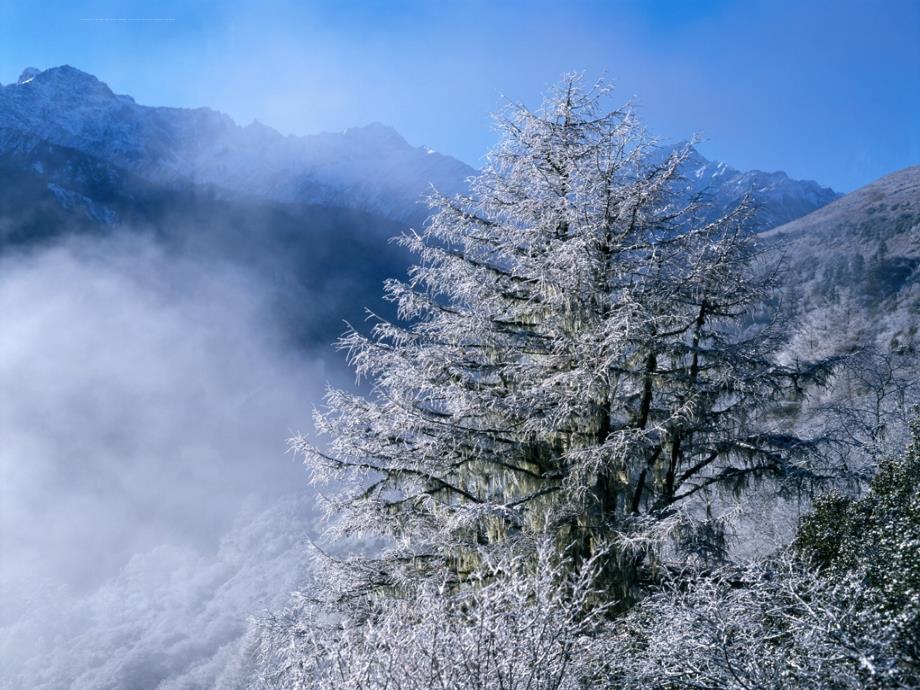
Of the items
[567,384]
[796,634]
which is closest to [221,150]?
[567,384]

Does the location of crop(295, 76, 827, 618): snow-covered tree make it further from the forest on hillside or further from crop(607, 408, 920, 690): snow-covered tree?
crop(607, 408, 920, 690): snow-covered tree

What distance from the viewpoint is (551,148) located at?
794 cm

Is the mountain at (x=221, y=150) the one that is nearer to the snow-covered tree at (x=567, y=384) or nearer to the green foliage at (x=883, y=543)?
the snow-covered tree at (x=567, y=384)

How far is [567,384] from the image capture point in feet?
21.3

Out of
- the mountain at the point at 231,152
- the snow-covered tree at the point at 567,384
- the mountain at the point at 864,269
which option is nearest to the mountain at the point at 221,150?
the mountain at the point at 231,152

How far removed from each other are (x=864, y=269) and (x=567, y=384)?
63.7 meters

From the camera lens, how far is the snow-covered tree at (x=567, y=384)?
21.5 ft

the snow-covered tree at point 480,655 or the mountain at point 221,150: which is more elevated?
the mountain at point 221,150

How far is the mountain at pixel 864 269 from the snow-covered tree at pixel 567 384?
3620 cm

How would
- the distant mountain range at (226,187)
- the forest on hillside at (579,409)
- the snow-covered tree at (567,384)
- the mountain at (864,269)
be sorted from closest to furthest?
the forest on hillside at (579,409)
the snow-covered tree at (567,384)
the mountain at (864,269)
the distant mountain range at (226,187)

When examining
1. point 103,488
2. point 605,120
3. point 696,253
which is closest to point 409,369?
point 696,253

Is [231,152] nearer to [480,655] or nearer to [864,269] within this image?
[864,269]

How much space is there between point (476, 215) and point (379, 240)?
326 ft

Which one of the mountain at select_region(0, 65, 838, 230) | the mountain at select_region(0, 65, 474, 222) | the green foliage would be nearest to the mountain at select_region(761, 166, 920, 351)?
the green foliage
